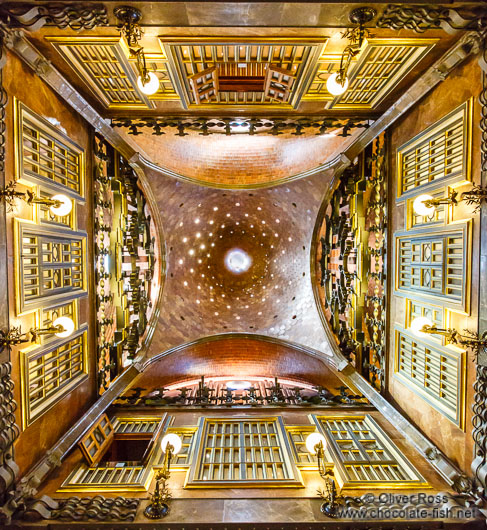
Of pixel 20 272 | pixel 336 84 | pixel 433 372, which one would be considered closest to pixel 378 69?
pixel 336 84

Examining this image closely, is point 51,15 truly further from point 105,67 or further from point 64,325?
point 64,325

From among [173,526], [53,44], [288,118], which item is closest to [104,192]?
[53,44]

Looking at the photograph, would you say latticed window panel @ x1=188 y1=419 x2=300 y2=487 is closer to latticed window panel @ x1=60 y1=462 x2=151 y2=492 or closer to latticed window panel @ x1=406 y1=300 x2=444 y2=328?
latticed window panel @ x1=60 y1=462 x2=151 y2=492

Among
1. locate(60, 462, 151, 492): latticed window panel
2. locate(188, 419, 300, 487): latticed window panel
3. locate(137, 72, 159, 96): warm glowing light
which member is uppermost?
locate(137, 72, 159, 96): warm glowing light

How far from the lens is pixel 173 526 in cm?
626

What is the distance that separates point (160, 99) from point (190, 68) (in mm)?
1267

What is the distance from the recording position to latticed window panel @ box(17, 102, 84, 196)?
6293 millimetres

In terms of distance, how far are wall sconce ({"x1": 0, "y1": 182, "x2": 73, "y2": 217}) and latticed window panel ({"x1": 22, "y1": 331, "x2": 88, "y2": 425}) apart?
2906mm

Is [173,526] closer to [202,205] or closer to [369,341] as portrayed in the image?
[369,341]

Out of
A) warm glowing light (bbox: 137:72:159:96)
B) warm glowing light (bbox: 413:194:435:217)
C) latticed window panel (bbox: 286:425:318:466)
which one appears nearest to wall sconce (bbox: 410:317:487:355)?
warm glowing light (bbox: 413:194:435:217)

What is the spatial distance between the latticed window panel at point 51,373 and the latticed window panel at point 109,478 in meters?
1.93

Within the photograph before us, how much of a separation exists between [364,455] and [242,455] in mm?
3090

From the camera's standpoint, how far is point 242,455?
8.16 meters

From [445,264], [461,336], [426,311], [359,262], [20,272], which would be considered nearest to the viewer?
[461,336]
